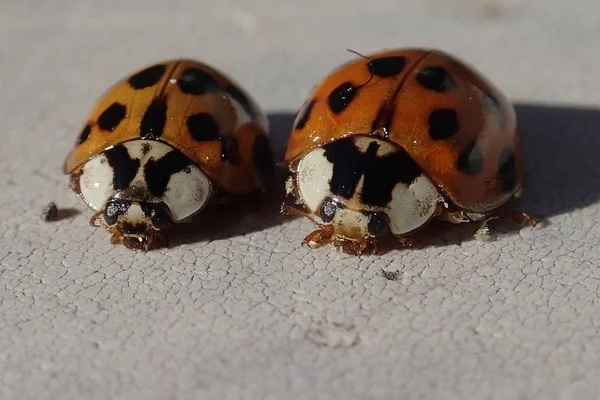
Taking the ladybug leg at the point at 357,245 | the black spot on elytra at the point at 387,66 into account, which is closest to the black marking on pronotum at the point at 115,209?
the ladybug leg at the point at 357,245

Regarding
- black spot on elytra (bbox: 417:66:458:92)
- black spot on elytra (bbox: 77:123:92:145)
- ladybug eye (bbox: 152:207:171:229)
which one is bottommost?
ladybug eye (bbox: 152:207:171:229)

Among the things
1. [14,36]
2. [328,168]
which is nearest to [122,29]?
[14,36]

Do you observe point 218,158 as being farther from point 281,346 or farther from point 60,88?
point 60,88

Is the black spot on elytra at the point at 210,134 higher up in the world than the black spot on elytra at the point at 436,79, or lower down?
lower down

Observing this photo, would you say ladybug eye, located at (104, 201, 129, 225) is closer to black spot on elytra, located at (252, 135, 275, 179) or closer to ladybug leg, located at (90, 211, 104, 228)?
ladybug leg, located at (90, 211, 104, 228)

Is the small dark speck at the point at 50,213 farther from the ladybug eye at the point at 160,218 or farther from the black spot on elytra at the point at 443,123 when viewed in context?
the black spot on elytra at the point at 443,123

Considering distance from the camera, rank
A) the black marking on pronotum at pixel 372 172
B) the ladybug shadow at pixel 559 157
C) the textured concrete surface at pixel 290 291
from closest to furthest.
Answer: the textured concrete surface at pixel 290 291 → the black marking on pronotum at pixel 372 172 → the ladybug shadow at pixel 559 157

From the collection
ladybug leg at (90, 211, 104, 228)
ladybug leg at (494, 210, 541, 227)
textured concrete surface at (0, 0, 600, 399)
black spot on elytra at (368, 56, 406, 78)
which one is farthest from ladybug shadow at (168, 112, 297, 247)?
ladybug leg at (494, 210, 541, 227)

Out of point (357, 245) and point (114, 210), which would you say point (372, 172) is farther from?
point (114, 210)
